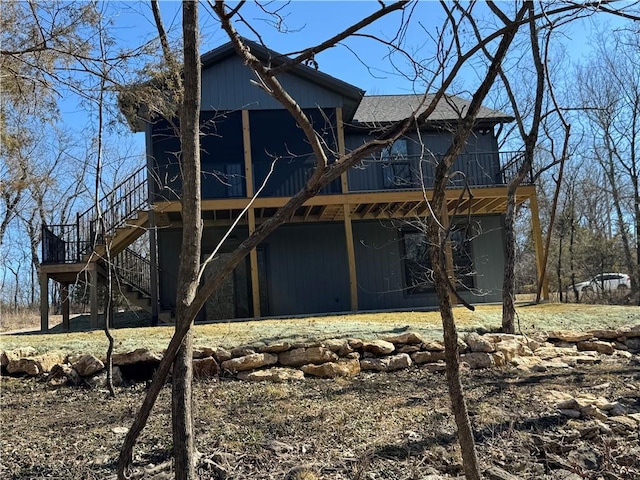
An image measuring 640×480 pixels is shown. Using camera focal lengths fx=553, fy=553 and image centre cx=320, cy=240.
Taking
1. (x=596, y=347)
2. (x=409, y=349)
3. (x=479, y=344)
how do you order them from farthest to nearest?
(x=596, y=347) < (x=479, y=344) < (x=409, y=349)

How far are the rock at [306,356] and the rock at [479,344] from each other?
208 centimetres

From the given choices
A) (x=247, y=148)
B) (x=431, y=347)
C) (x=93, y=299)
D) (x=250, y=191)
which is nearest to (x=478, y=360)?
(x=431, y=347)

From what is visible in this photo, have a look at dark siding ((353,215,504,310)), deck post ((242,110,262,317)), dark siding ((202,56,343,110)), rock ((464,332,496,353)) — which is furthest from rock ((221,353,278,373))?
dark siding ((202,56,343,110))

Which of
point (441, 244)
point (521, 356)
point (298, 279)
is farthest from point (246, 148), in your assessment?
point (441, 244)

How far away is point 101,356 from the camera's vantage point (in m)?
6.95

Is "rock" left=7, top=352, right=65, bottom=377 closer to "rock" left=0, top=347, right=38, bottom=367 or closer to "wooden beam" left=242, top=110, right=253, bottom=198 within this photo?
"rock" left=0, top=347, right=38, bottom=367

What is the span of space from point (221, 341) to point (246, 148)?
5.85 m

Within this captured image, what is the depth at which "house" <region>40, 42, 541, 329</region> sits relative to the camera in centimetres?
1219

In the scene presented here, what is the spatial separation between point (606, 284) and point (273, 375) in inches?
838

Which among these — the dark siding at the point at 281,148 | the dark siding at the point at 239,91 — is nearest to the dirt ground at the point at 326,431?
the dark siding at the point at 281,148

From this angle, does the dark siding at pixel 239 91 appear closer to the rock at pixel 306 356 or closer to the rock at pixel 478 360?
the rock at pixel 306 356

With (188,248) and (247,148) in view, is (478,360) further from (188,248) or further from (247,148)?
(247,148)

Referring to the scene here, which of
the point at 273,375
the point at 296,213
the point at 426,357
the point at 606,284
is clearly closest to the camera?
the point at 273,375

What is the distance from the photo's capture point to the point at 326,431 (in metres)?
4.99
